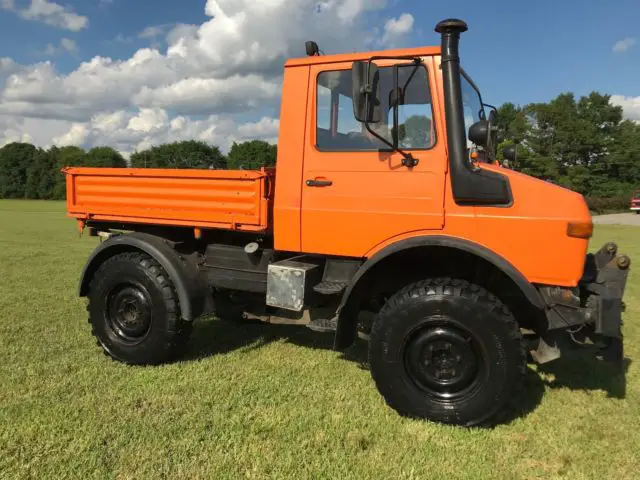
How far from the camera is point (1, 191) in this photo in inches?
3054

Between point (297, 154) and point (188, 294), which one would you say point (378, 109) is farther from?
point (188, 294)

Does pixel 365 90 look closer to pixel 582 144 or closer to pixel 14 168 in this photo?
pixel 582 144

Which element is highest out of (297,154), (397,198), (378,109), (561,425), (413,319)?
(378,109)

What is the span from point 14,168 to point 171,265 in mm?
86710

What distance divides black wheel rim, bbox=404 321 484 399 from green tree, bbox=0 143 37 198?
8473 cm

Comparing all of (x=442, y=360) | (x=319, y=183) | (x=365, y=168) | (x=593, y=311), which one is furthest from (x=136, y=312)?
(x=593, y=311)

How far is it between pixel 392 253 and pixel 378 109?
98 centimetres

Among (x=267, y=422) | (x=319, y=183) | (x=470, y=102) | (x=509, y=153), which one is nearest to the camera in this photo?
(x=267, y=422)

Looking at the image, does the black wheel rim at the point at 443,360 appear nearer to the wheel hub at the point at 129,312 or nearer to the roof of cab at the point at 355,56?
the roof of cab at the point at 355,56

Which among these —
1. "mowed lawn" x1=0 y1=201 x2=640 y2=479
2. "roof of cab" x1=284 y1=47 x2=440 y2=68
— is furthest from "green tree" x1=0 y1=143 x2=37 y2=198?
"roof of cab" x1=284 y1=47 x2=440 y2=68

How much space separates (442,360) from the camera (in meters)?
3.62

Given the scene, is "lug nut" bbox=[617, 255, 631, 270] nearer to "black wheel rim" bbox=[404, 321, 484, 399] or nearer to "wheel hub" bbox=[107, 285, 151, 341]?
"black wheel rim" bbox=[404, 321, 484, 399]

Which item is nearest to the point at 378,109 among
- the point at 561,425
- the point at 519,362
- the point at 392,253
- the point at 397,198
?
the point at 397,198

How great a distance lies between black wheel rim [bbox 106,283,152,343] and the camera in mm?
4637
